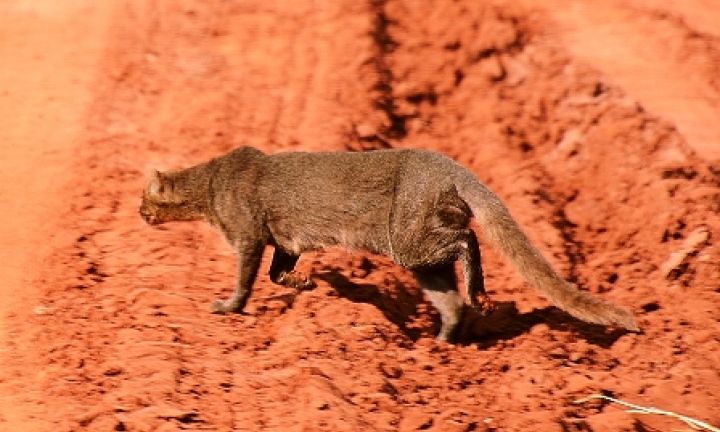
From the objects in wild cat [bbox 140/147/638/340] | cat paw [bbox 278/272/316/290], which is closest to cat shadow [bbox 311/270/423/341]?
cat paw [bbox 278/272/316/290]

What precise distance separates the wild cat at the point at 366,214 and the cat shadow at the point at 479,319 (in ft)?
1.17

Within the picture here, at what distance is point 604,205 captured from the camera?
9.71 meters

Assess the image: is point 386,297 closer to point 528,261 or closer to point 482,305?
point 482,305

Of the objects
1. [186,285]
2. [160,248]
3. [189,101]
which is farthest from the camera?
[189,101]

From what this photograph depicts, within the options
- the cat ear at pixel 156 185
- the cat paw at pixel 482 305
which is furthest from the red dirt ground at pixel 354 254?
the cat ear at pixel 156 185

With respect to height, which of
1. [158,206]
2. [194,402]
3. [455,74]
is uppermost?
[455,74]

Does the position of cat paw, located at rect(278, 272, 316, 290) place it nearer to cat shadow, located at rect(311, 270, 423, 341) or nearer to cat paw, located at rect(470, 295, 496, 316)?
cat shadow, located at rect(311, 270, 423, 341)

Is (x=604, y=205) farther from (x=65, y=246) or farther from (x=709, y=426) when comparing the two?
(x=65, y=246)

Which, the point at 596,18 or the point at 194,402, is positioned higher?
the point at 596,18

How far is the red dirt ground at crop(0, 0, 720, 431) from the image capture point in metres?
6.28

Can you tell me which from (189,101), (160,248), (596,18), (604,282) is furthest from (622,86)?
(160,248)

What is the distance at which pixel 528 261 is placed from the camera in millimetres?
6961

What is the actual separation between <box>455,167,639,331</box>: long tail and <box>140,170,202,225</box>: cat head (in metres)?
2.17

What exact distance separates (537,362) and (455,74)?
5.65 m
